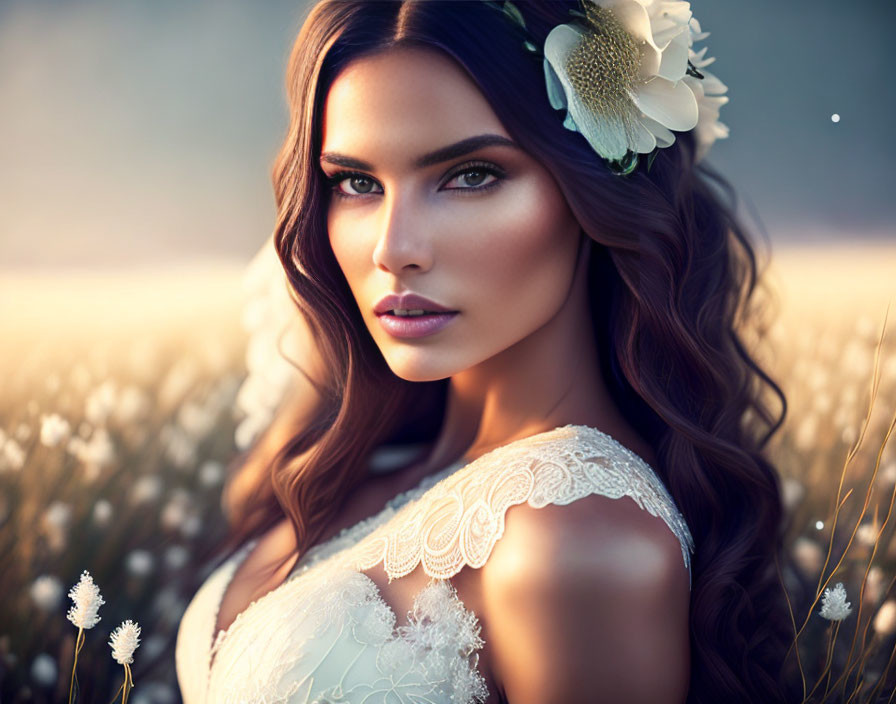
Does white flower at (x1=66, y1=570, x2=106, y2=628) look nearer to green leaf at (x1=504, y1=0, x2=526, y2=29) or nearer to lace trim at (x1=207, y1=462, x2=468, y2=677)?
lace trim at (x1=207, y1=462, x2=468, y2=677)

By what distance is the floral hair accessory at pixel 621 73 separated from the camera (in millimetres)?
1329

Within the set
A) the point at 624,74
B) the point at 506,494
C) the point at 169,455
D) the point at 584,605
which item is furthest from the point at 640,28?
the point at 169,455

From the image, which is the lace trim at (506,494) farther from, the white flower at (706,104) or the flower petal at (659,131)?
the white flower at (706,104)

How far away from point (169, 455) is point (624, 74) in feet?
5.31

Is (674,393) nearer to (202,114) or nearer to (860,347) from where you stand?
(860,347)

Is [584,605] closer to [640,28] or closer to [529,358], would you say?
[529,358]

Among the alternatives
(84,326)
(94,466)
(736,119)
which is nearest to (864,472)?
(736,119)

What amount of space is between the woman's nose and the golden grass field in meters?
0.93

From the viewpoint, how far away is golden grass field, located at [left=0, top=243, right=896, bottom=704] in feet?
5.51

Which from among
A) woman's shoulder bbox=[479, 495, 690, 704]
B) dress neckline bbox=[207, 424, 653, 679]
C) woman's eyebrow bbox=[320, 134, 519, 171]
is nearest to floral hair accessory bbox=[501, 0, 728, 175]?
woman's eyebrow bbox=[320, 134, 519, 171]

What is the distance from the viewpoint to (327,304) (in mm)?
1663

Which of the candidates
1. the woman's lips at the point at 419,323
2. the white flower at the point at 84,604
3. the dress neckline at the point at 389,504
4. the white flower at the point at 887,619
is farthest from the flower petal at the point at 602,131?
the white flower at the point at 84,604

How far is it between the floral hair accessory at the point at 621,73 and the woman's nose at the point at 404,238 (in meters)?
0.31

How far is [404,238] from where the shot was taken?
132 cm
